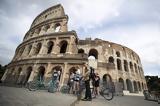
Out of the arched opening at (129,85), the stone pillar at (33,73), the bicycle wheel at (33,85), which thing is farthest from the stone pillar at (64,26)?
the arched opening at (129,85)

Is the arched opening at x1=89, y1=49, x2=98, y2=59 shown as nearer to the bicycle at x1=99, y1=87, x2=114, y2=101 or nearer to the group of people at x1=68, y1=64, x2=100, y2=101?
the group of people at x1=68, y1=64, x2=100, y2=101

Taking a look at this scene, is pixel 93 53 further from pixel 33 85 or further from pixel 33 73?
pixel 33 85

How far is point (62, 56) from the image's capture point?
17.5 meters

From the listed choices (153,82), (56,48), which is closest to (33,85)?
(56,48)

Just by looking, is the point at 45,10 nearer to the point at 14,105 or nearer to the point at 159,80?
the point at 14,105

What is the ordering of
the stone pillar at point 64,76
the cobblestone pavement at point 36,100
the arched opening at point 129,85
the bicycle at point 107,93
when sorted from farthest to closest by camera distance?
the arched opening at point 129,85, the stone pillar at point 64,76, the bicycle at point 107,93, the cobblestone pavement at point 36,100

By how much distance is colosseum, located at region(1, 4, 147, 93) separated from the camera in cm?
1720

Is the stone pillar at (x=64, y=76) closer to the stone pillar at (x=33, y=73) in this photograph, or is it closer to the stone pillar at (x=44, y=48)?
the stone pillar at (x=33, y=73)

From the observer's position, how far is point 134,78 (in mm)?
27016

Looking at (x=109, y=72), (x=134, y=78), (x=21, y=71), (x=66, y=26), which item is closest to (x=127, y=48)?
(x=134, y=78)

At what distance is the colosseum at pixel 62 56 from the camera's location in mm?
17203

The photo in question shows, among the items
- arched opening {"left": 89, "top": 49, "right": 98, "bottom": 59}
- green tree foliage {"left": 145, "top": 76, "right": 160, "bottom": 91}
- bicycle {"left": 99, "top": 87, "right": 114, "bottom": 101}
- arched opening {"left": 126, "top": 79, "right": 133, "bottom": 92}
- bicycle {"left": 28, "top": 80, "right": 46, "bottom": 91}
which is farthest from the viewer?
green tree foliage {"left": 145, "top": 76, "right": 160, "bottom": 91}

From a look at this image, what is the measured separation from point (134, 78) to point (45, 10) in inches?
922

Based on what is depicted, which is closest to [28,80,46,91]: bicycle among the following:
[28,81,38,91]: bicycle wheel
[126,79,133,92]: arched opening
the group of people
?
[28,81,38,91]: bicycle wheel
